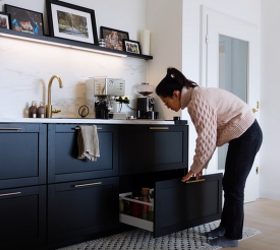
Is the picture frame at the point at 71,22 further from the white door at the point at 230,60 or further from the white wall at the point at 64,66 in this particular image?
the white door at the point at 230,60

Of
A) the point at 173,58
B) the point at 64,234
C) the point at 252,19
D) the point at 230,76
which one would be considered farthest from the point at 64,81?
the point at 252,19

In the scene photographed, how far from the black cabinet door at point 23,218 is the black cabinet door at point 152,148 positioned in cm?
68

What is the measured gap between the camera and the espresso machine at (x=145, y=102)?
3.40 m

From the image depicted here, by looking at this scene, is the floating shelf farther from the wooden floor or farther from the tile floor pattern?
the wooden floor

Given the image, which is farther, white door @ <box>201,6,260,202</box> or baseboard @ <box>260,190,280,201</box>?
baseboard @ <box>260,190,280,201</box>

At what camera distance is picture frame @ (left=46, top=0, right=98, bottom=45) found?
9.66 feet

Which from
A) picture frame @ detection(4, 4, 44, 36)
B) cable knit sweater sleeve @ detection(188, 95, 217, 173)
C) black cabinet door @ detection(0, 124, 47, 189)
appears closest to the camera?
black cabinet door @ detection(0, 124, 47, 189)

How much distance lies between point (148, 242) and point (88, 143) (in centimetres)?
84

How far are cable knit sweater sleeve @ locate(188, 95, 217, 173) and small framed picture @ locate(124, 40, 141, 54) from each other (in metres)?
1.36

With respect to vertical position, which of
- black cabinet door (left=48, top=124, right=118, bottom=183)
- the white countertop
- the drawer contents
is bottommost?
the drawer contents

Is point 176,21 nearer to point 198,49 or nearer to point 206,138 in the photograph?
point 198,49

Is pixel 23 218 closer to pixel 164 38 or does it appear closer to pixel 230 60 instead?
pixel 164 38

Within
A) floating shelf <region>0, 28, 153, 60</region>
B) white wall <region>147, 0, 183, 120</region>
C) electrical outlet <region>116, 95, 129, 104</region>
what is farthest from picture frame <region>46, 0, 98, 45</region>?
white wall <region>147, 0, 183, 120</region>

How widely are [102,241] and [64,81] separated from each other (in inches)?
52.2
